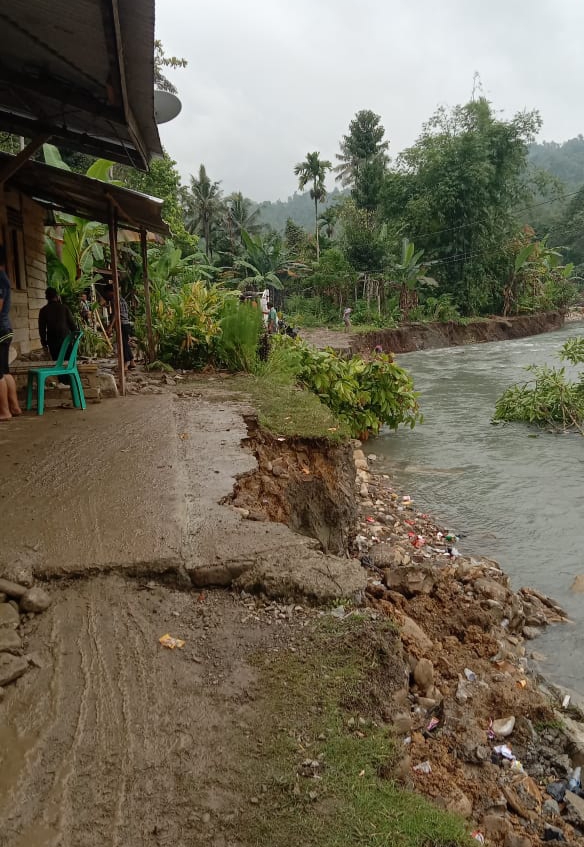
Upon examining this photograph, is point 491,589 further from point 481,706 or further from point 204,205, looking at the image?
point 204,205

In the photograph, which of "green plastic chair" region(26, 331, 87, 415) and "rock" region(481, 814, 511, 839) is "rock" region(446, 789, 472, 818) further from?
"green plastic chair" region(26, 331, 87, 415)

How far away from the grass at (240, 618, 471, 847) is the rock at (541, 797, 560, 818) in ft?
2.26

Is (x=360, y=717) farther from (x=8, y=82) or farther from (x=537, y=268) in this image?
(x=537, y=268)

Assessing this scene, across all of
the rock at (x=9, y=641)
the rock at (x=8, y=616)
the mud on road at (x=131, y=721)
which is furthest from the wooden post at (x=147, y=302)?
the rock at (x=9, y=641)

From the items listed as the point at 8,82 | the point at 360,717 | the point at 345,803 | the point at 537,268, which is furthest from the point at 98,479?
the point at 537,268

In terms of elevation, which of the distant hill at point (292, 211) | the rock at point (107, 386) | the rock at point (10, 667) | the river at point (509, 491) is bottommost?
the river at point (509, 491)

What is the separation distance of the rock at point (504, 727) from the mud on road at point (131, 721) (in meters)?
1.03

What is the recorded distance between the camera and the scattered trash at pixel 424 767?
83.0 inches

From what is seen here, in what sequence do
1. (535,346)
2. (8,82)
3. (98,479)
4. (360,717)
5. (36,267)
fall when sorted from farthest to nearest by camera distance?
(535,346), (36,267), (8,82), (98,479), (360,717)

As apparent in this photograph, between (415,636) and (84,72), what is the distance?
15.7 ft

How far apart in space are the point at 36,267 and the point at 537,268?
3162cm

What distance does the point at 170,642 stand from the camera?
251 cm

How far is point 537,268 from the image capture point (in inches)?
1367

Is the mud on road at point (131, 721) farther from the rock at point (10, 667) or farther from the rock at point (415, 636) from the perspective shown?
the rock at point (415, 636)
